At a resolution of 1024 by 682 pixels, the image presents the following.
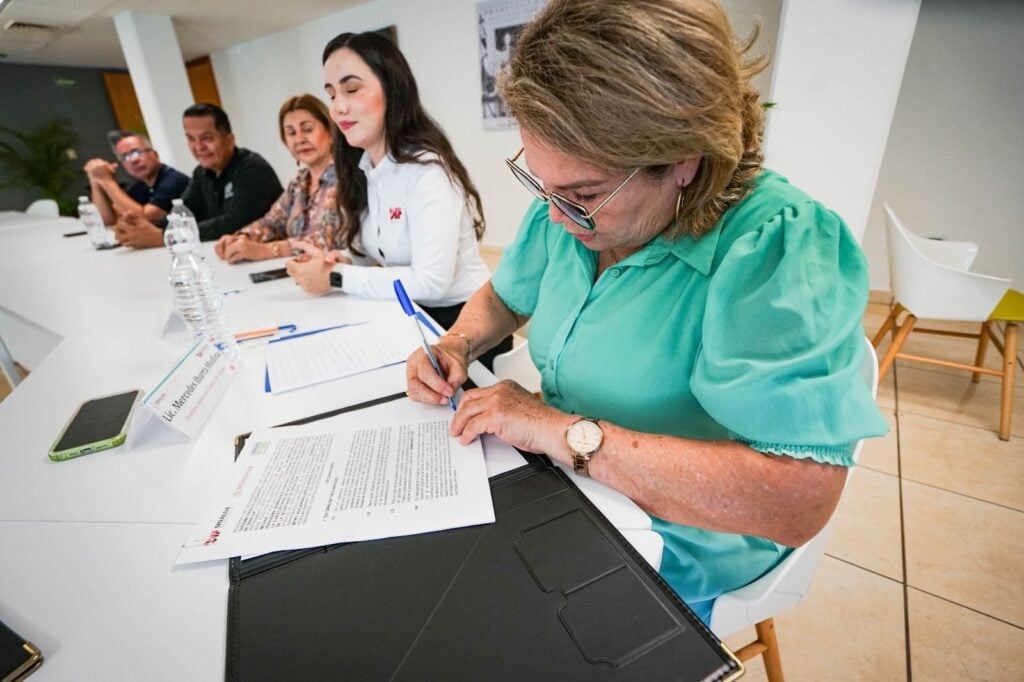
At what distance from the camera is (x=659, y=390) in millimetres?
716

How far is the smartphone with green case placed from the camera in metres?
0.77

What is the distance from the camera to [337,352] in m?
1.08

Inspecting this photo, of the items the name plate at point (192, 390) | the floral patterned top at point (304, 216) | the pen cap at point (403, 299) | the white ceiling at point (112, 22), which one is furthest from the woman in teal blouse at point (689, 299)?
the white ceiling at point (112, 22)

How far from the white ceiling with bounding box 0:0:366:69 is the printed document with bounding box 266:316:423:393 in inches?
189

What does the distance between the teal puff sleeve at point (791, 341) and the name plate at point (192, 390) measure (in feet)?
2.66

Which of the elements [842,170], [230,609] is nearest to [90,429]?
[230,609]

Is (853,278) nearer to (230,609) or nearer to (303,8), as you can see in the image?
(230,609)

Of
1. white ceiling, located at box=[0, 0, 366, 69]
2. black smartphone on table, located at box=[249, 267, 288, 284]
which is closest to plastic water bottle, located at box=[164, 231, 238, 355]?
black smartphone on table, located at box=[249, 267, 288, 284]

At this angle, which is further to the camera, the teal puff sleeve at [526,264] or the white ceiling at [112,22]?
the white ceiling at [112,22]

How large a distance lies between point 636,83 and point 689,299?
0.30 metres

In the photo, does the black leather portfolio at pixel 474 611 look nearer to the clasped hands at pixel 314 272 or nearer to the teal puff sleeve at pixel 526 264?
the teal puff sleeve at pixel 526 264

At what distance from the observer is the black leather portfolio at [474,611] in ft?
1.35

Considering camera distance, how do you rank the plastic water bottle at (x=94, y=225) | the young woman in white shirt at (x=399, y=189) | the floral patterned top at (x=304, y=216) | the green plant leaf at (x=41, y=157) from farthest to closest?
the green plant leaf at (x=41, y=157) < the plastic water bottle at (x=94, y=225) < the floral patterned top at (x=304, y=216) < the young woman in white shirt at (x=399, y=189)

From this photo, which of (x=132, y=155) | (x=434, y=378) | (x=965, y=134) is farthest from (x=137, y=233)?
(x=965, y=134)
